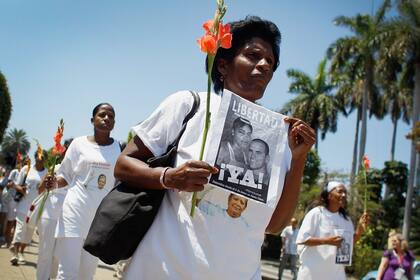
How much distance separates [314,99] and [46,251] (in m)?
35.5

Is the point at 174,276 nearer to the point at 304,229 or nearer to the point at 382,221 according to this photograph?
the point at 304,229

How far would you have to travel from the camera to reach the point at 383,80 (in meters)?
32.8

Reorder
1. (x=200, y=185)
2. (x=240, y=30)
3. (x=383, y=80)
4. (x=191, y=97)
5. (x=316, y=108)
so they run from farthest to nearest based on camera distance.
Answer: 1. (x=316, y=108)
2. (x=383, y=80)
3. (x=240, y=30)
4. (x=191, y=97)
5. (x=200, y=185)

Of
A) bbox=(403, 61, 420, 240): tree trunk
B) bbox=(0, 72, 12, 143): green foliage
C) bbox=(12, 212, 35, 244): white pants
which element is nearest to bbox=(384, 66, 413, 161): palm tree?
bbox=(403, 61, 420, 240): tree trunk

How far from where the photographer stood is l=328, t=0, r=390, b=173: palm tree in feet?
106

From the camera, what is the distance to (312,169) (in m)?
33.6

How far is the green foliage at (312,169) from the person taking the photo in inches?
1283

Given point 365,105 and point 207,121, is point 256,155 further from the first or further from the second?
point 365,105

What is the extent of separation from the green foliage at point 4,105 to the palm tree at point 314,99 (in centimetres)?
2785

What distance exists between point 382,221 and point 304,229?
31.1 metres

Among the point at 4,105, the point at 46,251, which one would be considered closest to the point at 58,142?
the point at 46,251

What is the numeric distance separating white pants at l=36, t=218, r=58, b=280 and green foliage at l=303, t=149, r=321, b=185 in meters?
27.1

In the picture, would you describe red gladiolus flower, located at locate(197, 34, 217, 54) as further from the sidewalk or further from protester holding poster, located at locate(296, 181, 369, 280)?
the sidewalk

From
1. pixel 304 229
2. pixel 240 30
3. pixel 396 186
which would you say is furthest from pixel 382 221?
pixel 240 30
